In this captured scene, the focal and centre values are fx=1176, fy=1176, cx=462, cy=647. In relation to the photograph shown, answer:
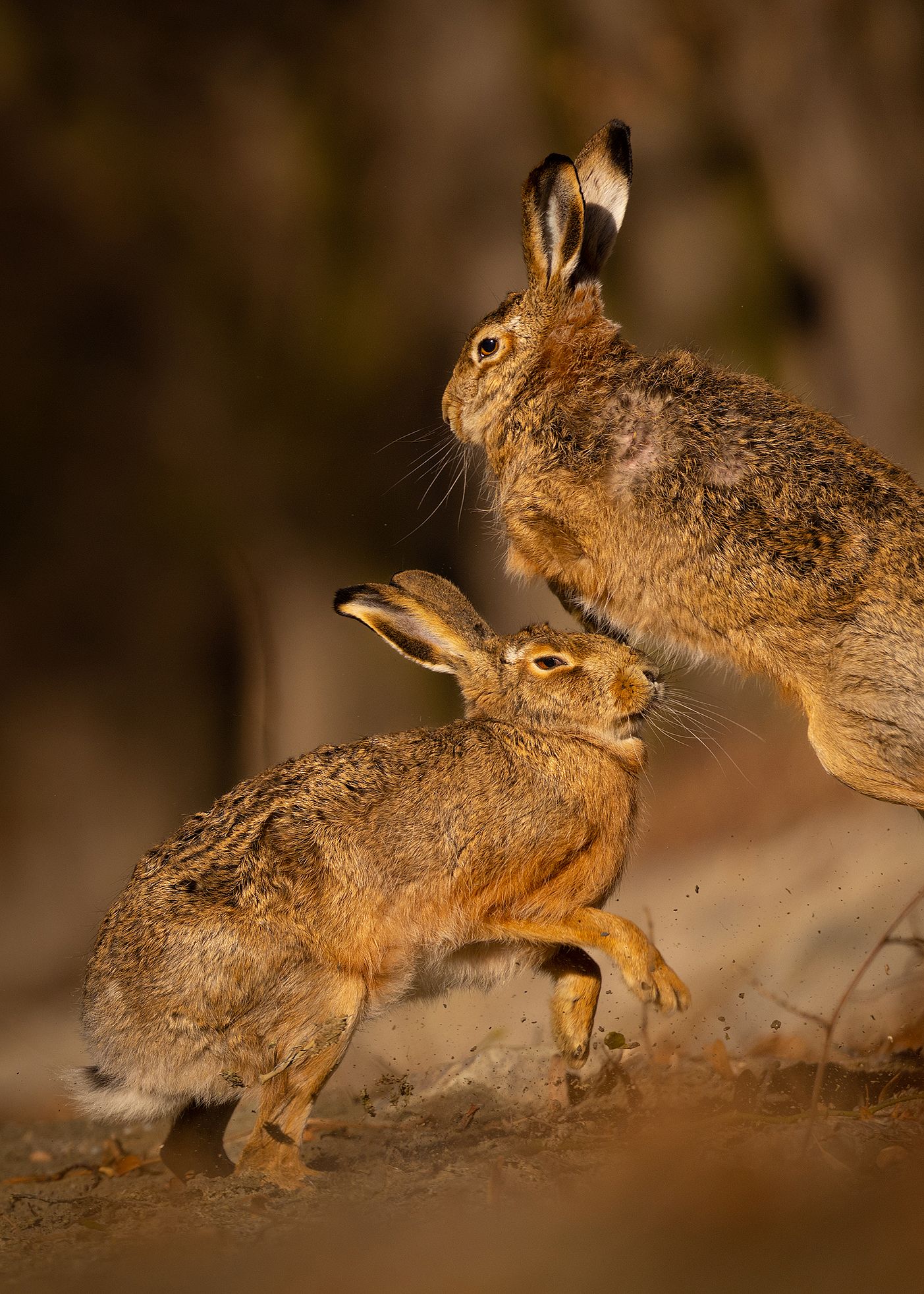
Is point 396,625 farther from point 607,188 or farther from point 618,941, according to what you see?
point 607,188

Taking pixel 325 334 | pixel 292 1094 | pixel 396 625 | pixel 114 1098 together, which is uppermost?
pixel 325 334

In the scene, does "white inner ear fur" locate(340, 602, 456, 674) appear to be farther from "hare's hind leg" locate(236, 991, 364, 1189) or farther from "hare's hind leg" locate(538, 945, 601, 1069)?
"hare's hind leg" locate(236, 991, 364, 1189)

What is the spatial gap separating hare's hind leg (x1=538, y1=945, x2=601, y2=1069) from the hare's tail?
115 centimetres

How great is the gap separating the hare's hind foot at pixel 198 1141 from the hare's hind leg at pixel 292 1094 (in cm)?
49

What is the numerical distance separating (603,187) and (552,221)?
11.6 inches

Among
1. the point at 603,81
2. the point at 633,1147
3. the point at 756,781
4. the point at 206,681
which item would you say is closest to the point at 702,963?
the point at 756,781

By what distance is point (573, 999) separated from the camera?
11.9ft

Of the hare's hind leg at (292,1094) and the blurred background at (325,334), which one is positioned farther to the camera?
the blurred background at (325,334)

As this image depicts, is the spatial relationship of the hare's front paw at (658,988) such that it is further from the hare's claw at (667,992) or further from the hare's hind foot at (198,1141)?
the hare's hind foot at (198,1141)

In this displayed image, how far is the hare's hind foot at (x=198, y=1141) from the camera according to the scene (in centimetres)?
373

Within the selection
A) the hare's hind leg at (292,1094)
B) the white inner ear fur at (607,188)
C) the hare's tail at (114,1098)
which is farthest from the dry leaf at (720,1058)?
the white inner ear fur at (607,188)

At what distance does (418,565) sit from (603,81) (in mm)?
2337

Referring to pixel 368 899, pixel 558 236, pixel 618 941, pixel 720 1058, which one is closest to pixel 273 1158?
pixel 368 899

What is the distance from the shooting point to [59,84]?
4949 millimetres
